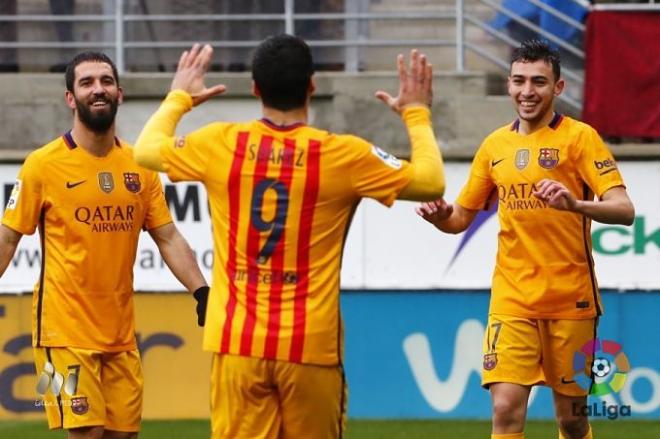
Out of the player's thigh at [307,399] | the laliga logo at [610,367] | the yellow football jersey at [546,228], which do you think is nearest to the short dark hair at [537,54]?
the yellow football jersey at [546,228]

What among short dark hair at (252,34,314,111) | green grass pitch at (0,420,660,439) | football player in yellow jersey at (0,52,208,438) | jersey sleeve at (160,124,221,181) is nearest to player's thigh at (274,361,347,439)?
jersey sleeve at (160,124,221,181)

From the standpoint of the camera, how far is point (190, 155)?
607 centimetres

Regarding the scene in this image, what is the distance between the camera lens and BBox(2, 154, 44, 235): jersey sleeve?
7895 millimetres

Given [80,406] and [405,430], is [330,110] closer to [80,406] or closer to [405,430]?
[405,430]

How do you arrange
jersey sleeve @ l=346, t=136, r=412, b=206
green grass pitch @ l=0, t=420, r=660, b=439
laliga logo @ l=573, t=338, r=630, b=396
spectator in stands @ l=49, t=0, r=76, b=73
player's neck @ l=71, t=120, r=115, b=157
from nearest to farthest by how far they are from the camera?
1. jersey sleeve @ l=346, t=136, r=412, b=206
2. player's neck @ l=71, t=120, r=115, b=157
3. green grass pitch @ l=0, t=420, r=660, b=439
4. laliga logo @ l=573, t=338, r=630, b=396
5. spectator in stands @ l=49, t=0, r=76, b=73

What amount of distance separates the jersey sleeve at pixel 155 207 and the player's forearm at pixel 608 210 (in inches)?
83.5

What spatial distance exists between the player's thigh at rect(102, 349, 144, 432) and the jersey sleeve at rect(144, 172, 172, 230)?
692 millimetres

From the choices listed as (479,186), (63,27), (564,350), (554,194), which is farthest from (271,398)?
(63,27)

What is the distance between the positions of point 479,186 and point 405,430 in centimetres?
396

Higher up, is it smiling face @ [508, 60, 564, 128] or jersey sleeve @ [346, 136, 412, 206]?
smiling face @ [508, 60, 564, 128]

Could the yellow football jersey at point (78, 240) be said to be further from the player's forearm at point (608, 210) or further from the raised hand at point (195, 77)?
the player's forearm at point (608, 210)

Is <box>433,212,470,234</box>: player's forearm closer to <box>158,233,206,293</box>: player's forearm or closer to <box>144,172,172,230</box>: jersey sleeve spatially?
<box>158,233,206,293</box>: player's forearm

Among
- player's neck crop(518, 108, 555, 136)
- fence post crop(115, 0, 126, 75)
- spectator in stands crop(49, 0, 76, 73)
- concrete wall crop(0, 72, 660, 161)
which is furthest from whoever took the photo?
spectator in stands crop(49, 0, 76, 73)

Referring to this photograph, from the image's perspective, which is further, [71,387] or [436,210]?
[436,210]
